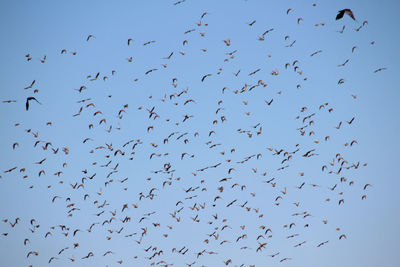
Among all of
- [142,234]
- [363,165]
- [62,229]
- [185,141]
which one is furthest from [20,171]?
[363,165]

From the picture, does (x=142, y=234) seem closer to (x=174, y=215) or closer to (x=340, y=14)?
(x=174, y=215)

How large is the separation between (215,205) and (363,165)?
1346 cm

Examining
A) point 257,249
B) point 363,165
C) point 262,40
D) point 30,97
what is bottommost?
point 257,249

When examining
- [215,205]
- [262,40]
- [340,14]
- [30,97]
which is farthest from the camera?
[215,205]

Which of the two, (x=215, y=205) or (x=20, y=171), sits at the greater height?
(x=20, y=171)

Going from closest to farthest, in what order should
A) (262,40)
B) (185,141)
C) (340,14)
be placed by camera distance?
1. (340,14)
2. (262,40)
3. (185,141)

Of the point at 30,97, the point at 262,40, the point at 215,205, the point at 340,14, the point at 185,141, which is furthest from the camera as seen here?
the point at 185,141

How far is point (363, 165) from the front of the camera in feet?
130

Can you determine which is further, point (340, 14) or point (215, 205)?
point (215, 205)

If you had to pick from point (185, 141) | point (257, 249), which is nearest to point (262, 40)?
point (185, 141)

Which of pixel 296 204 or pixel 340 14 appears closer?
pixel 340 14

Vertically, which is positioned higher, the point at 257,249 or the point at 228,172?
the point at 228,172

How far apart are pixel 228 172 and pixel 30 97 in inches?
726

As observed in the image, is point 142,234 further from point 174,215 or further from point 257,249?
point 257,249
